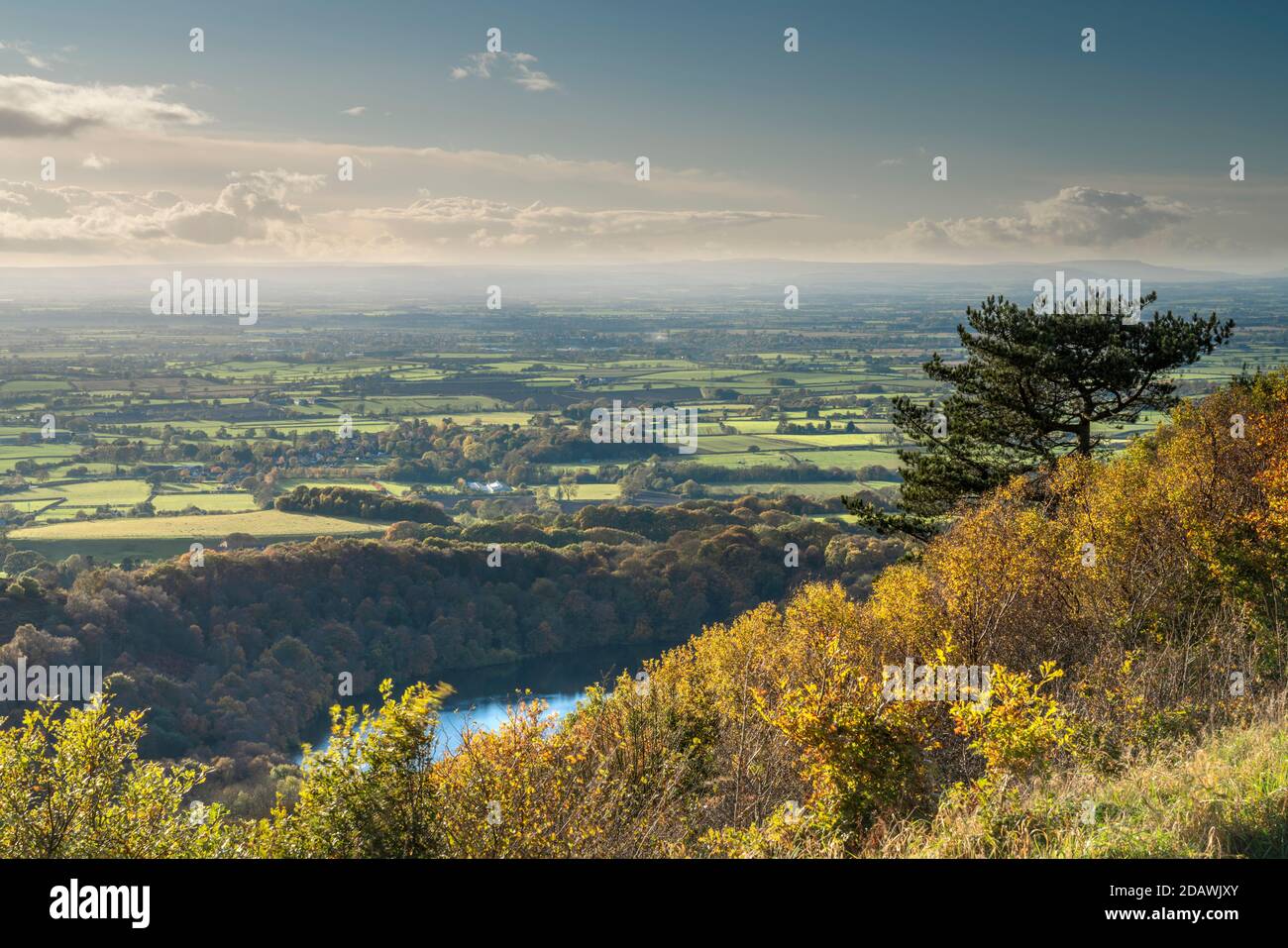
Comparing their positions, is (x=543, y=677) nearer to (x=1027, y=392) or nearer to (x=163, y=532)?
(x=163, y=532)

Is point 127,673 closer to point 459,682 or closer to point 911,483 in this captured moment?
point 459,682

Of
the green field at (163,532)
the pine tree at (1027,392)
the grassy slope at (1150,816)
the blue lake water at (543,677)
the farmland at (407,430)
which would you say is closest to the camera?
the grassy slope at (1150,816)

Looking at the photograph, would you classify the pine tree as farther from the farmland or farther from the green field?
the green field

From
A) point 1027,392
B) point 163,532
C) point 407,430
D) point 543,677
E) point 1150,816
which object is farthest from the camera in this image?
point 407,430

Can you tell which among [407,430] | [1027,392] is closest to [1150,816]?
[1027,392]

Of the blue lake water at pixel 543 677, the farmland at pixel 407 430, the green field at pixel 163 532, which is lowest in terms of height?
the blue lake water at pixel 543 677

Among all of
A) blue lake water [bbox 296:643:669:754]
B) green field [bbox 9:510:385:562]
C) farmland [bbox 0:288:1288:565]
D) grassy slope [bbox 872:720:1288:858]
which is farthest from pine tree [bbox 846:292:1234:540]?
green field [bbox 9:510:385:562]

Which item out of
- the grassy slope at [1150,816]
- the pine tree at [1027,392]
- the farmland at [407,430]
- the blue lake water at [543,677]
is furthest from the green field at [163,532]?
the grassy slope at [1150,816]

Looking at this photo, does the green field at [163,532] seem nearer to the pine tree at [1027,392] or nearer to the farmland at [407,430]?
the farmland at [407,430]
